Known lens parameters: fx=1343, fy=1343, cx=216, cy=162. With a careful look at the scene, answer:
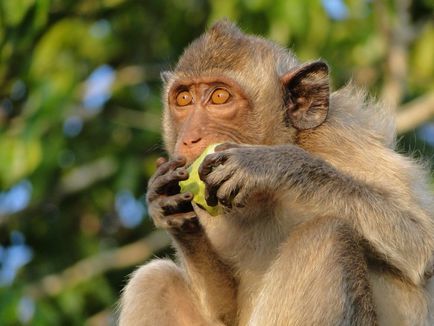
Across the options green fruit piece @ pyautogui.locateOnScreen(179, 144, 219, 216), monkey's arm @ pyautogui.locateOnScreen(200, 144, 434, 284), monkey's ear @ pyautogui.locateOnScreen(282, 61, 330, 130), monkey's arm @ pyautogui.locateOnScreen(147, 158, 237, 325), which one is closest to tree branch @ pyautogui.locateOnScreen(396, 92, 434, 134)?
monkey's ear @ pyautogui.locateOnScreen(282, 61, 330, 130)

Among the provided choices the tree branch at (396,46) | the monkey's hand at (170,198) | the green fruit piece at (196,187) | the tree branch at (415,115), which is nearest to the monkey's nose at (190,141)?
the monkey's hand at (170,198)

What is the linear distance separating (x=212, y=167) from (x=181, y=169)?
0.33 meters

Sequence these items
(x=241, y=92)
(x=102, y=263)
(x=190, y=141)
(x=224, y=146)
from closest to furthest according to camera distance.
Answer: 1. (x=224, y=146)
2. (x=190, y=141)
3. (x=241, y=92)
4. (x=102, y=263)

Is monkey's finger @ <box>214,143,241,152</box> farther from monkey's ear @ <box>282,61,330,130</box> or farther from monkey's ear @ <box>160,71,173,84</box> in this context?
monkey's ear @ <box>160,71,173,84</box>

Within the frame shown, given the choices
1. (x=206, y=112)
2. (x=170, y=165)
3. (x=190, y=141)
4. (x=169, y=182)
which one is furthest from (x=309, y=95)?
(x=169, y=182)

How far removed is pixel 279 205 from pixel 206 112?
96 cm

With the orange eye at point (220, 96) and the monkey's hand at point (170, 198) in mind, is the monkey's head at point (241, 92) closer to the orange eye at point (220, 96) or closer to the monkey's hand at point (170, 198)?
the orange eye at point (220, 96)

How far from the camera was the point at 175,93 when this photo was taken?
1118cm

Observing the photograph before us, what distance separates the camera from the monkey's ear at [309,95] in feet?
35.6

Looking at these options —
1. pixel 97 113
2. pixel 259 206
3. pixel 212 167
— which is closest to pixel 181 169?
pixel 212 167

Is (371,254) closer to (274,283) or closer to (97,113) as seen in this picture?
(274,283)

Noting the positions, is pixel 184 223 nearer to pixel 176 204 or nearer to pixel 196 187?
pixel 176 204

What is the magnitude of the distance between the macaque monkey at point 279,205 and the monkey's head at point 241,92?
0.04 feet

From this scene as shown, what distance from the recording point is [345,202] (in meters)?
10.1
